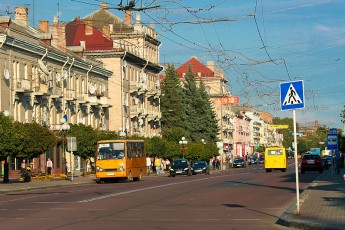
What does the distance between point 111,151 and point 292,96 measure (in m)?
33.6

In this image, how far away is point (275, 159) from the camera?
259 feet

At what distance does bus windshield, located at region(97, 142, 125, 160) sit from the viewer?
52.5 meters

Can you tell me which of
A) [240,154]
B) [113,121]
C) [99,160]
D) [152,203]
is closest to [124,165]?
[99,160]

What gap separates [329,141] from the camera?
5100 centimetres

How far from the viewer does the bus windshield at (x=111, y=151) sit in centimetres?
5253

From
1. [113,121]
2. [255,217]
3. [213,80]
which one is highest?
[213,80]

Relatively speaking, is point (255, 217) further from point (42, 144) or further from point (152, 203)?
point (42, 144)

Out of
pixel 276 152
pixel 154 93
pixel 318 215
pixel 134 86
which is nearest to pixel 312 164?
pixel 276 152

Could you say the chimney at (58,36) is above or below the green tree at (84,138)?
above

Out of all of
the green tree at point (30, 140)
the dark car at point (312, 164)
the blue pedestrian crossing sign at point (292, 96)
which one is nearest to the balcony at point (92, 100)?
the dark car at point (312, 164)

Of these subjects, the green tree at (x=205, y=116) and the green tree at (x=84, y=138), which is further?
the green tree at (x=205, y=116)

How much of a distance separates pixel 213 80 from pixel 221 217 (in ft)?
459

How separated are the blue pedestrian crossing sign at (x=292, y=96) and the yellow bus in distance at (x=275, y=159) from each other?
58.9m

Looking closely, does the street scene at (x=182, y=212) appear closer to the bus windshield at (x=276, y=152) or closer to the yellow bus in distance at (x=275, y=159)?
the yellow bus in distance at (x=275, y=159)
